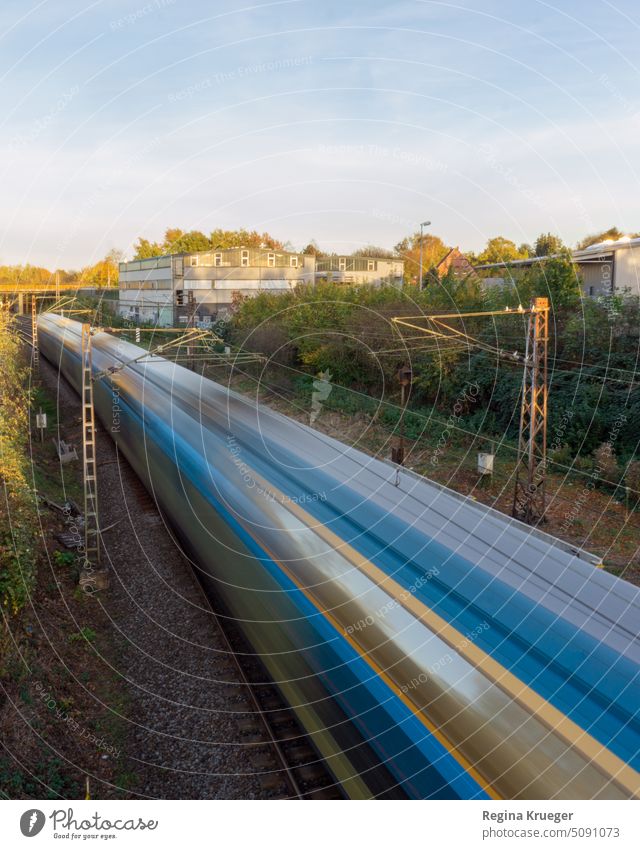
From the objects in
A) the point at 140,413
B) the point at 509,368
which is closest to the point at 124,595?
the point at 140,413

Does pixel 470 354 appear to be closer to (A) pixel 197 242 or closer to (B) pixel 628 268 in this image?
(B) pixel 628 268

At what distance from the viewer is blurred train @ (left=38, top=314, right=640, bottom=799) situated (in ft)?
8.22

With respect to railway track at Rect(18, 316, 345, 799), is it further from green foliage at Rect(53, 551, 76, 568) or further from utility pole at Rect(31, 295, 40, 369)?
utility pole at Rect(31, 295, 40, 369)

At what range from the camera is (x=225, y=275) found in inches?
1001

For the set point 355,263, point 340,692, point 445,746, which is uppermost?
point 355,263

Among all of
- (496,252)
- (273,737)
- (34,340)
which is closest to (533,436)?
(273,737)

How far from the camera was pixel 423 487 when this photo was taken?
5680mm

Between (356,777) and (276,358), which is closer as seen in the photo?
(356,777)

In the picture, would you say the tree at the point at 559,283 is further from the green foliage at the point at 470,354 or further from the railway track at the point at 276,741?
the railway track at the point at 276,741

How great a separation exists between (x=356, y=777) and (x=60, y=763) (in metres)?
2.81

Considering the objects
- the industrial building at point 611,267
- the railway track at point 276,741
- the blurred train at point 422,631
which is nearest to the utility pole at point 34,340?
the industrial building at point 611,267

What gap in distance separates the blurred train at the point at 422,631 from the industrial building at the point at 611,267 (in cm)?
1061

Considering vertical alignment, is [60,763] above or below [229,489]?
below

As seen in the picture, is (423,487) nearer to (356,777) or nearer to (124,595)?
(356,777)
